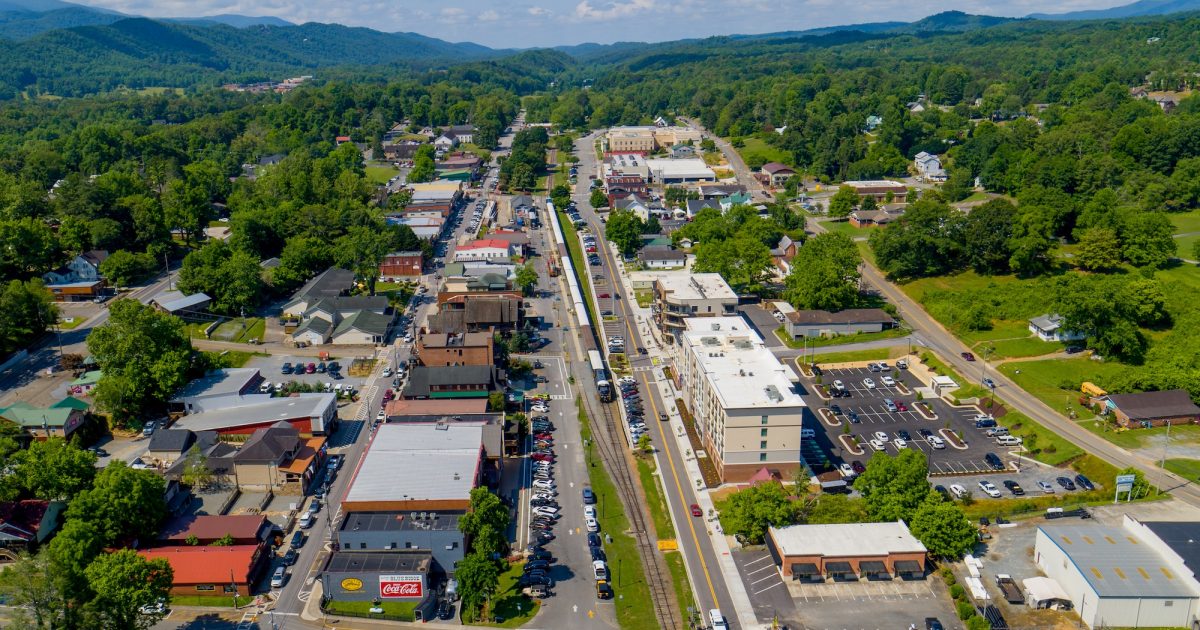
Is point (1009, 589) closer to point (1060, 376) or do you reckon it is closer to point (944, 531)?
point (944, 531)

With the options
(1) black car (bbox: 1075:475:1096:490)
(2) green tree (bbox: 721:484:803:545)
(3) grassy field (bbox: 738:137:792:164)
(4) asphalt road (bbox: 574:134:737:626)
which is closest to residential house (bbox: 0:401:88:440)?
(4) asphalt road (bbox: 574:134:737:626)

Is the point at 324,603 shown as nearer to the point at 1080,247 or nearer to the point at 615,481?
the point at 615,481

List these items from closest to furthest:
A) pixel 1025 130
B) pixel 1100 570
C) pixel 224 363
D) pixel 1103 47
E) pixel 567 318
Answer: pixel 1100 570
pixel 224 363
pixel 567 318
pixel 1025 130
pixel 1103 47

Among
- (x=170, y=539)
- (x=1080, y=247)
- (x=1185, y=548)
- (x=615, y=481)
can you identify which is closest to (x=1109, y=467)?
(x=1185, y=548)

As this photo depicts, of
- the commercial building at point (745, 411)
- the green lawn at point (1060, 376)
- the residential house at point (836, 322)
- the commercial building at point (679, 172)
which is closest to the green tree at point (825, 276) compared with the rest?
the residential house at point (836, 322)

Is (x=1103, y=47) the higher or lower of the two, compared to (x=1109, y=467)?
higher

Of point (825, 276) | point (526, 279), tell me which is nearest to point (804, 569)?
point (825, 276)

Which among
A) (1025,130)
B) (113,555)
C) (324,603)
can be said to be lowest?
(324,603)
